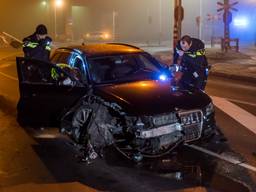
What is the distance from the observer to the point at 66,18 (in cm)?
Result: 4388

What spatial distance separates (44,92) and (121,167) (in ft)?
6.58

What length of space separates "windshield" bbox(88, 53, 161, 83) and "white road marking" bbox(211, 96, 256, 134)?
1960 mm

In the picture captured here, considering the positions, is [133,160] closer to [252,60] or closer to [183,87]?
[183,87]

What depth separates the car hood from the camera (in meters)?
6.38

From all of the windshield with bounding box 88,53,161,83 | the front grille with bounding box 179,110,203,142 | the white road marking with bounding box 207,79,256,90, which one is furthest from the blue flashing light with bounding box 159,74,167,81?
the white road marking with bounding box 207,79,256,90

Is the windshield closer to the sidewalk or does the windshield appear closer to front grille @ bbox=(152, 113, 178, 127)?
front grille @ bbox=(152, 113, 178, 127)

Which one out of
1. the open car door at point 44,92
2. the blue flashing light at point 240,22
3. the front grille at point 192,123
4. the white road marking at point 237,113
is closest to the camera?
the front grille at point 192,123

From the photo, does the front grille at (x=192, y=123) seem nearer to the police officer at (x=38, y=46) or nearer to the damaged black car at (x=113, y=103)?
the damaged black car at (x=113, y=103)

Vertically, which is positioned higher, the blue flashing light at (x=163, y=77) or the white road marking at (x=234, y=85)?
the blue flashing light at (x=163, y=77)

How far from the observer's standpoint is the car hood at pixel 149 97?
6383mm

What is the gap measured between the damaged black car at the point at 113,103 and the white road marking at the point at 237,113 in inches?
72.4

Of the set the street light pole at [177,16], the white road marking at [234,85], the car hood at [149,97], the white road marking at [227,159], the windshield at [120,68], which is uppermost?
the street light pole at [177,16]

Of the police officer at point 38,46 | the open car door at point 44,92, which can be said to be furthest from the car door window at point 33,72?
the police officer at point 38,46

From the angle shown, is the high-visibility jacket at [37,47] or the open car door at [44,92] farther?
the high-visibility jacket at [37,47]
